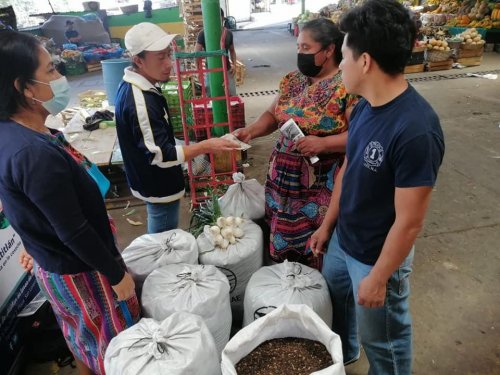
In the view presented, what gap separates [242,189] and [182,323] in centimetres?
116

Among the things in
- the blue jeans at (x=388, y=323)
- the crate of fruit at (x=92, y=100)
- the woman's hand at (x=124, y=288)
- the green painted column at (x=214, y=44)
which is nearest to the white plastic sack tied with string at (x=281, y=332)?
the blue jeans at (x=388, y=323)

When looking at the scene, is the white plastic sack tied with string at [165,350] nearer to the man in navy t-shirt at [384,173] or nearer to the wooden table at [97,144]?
the man in navy t-shirt at [384,173]

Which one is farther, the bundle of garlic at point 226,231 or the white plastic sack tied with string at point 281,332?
the bundle of garlic at point 226,231

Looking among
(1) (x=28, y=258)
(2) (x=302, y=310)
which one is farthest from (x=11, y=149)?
(2) (x=302, y=310)

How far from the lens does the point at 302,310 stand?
1313mm

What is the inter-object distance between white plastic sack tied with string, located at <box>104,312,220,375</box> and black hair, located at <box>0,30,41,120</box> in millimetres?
852

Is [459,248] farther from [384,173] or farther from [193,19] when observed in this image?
[193,19]

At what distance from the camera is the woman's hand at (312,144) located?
1.82 meters

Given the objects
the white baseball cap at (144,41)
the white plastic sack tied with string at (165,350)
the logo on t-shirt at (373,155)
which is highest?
the white baseball cap at (144,41)

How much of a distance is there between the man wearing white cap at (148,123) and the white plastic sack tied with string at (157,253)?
279 mm

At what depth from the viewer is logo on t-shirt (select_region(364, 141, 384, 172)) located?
3.94ft

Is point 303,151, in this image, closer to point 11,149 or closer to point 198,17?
point 11,149

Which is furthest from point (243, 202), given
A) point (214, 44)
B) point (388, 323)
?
point (214, 44)

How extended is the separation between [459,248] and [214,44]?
108 inches
